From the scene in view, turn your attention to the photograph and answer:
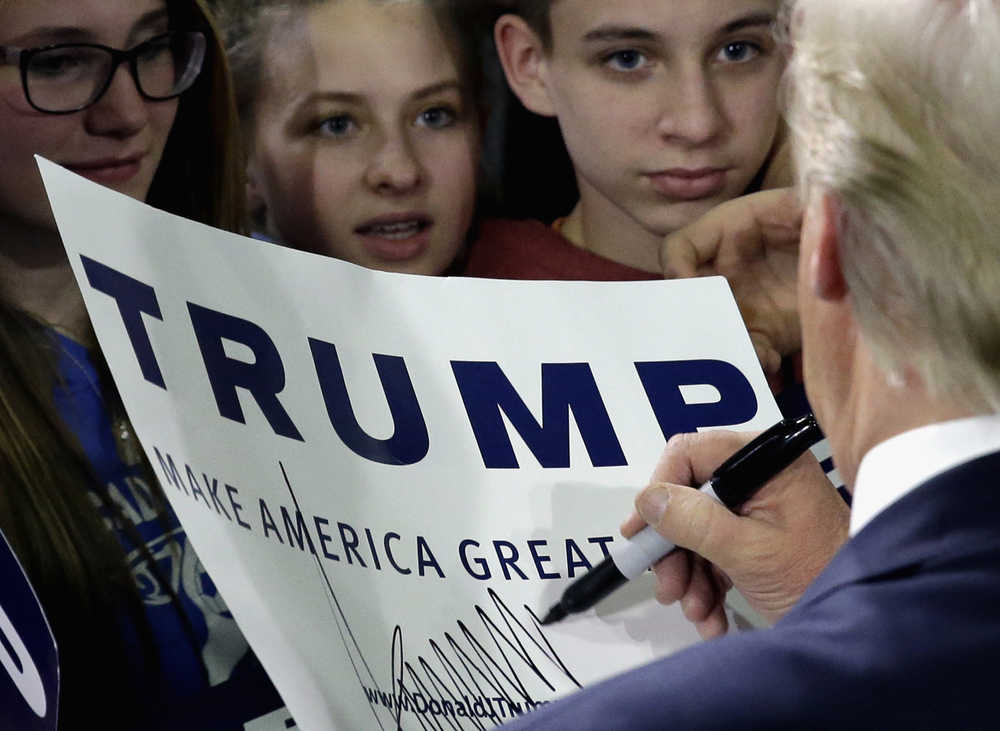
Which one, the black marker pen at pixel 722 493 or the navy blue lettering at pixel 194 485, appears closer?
the black marker pen at pixel 722 493

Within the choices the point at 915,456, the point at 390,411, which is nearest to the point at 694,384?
the point at 390,411

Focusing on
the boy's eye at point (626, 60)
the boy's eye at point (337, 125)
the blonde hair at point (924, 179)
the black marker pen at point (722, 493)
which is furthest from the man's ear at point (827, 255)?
the boy's eye at point (337, 125)

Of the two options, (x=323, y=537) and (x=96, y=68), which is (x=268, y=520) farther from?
(x=96, y=68)

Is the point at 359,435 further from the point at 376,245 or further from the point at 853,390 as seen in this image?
the point at 853,390

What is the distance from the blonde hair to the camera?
0.48 m

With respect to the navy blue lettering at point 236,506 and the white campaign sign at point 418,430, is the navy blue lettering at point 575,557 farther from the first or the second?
the navy blue lettering at point 236,506

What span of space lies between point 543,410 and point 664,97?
208 mm

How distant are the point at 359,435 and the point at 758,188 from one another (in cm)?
29

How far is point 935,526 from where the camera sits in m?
0.47

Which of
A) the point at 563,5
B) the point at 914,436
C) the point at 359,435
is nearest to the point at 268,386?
the point at 359,435

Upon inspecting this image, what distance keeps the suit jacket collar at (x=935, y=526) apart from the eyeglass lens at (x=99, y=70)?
0.59m

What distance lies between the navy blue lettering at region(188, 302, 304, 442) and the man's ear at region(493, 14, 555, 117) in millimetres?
224

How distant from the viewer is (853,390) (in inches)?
21.5

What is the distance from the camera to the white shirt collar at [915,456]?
19.2 inches
